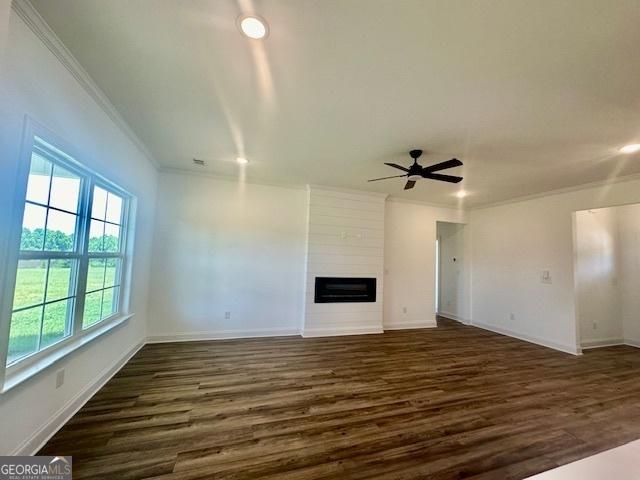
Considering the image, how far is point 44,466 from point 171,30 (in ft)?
9.35

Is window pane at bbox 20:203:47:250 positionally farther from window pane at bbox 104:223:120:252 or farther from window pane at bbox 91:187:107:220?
window pane at bbox 104:223:120:252

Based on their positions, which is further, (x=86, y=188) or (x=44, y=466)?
(x=86, y=188)

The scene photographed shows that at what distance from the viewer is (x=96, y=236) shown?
2730mm

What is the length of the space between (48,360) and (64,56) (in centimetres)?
219

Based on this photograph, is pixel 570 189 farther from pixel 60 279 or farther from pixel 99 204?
pixel 60 279

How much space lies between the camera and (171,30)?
1.67 metres

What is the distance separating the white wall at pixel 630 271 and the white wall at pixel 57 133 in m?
8.50

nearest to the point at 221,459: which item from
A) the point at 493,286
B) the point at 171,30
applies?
the point at 171,30

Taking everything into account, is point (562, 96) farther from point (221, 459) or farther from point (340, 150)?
point (221, 459)

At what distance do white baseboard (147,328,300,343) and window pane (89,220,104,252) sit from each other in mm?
2075

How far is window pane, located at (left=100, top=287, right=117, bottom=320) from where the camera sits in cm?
306

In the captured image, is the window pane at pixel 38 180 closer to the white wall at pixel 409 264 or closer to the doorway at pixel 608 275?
the white wall at pixel 409 264

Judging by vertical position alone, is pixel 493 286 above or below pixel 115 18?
below

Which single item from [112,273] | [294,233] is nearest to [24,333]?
[112,273]
